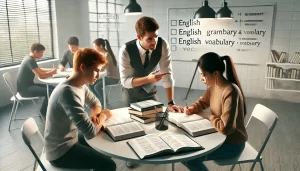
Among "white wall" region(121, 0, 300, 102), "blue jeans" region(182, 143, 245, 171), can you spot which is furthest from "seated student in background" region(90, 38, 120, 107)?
"blue jeans" region(182, 143, 245, 171)

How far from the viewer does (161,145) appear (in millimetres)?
1410

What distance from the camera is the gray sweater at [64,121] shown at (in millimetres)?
1534

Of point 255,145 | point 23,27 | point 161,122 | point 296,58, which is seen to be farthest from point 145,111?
point 23,27

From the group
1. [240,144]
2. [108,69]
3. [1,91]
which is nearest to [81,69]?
[240,144]

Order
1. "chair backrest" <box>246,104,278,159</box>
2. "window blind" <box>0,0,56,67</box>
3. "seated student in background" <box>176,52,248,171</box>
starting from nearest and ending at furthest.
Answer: "seated student in background" <box>176,52,248,171</box>
"chair backrest" <box>246,104,278,159</box>
"window blind" <box>0,0,56,67</box>

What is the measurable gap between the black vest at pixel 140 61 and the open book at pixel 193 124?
528 mm

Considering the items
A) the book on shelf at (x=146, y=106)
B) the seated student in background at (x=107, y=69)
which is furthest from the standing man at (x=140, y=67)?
the seated student in background at (x=107, y=69)

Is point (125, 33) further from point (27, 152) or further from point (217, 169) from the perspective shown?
point (217, 169)

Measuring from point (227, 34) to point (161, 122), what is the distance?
424 cm

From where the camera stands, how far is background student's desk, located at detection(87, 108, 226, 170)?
4.34 feet

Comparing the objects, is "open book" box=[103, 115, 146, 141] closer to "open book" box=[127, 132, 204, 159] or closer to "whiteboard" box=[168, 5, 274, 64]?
"open book" box=[127, 132, 204, 159]

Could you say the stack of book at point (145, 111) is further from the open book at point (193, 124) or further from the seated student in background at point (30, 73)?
the seated student in background at point (30, 73)

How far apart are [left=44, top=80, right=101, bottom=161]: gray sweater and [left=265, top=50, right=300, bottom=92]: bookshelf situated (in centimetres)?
441

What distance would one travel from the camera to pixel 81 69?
5.38 ft
